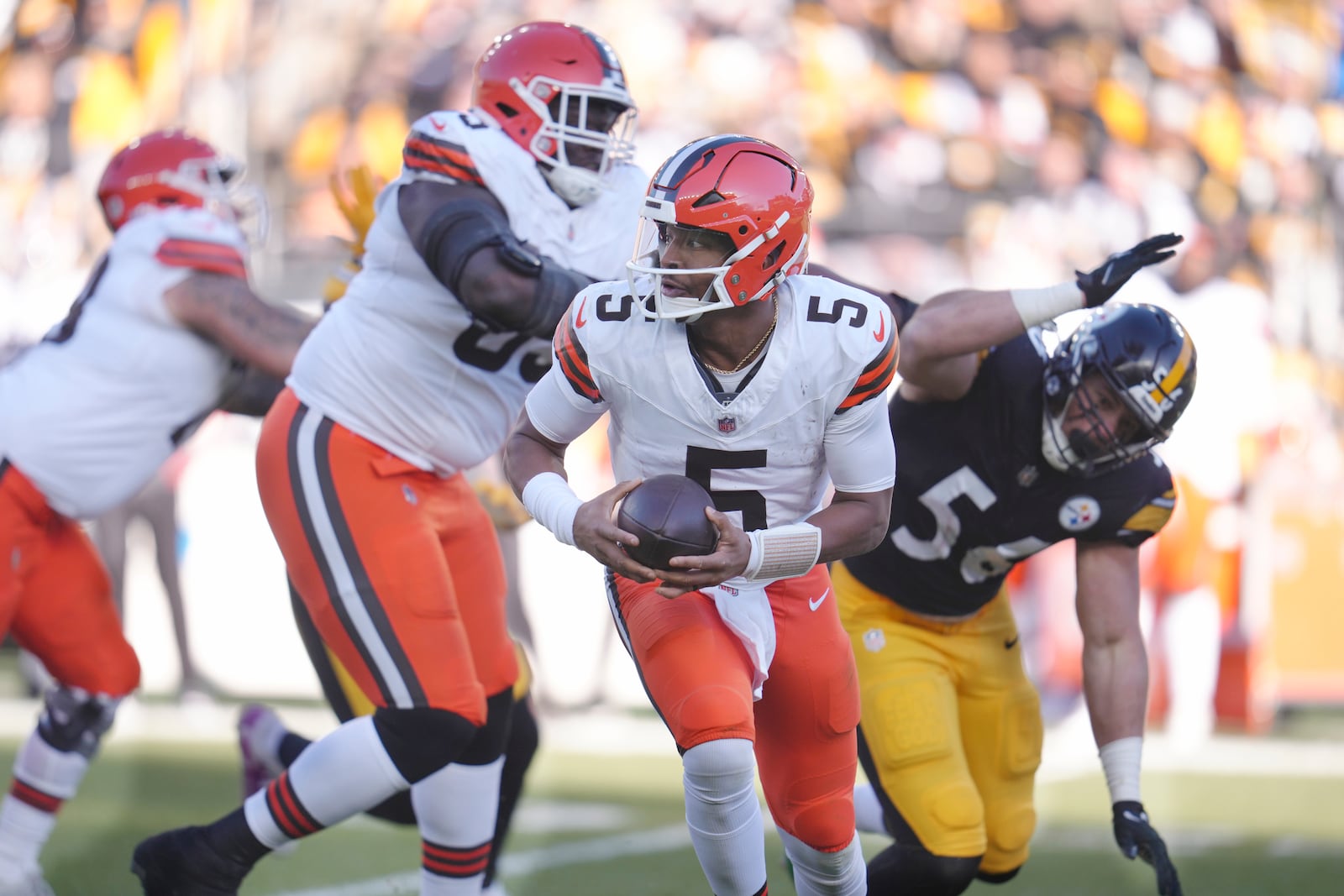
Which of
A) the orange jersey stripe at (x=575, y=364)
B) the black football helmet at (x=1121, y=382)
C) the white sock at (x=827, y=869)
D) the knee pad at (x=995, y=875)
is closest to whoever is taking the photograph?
the orange jersey stripe at (x=575, y=364)

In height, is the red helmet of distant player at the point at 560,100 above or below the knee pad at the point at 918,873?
above

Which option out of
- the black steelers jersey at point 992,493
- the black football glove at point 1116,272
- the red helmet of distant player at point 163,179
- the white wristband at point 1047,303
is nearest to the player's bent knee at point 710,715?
the black steelers jersey at point 992,493

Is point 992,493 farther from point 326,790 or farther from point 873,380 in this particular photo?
point 326,790

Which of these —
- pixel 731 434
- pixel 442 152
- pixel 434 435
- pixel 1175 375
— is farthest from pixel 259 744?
pixel 1175 375

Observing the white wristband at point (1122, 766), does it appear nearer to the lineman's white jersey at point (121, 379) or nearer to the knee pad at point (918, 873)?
the knee pad at point (918, 873)

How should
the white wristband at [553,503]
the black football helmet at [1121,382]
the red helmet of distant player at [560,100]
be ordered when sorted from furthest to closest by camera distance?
1. the red helmet of distant player at [560,100]
2. the black football helmet at [1121,382]
3. the white wristband at [553,503]

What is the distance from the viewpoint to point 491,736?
11.4 ft

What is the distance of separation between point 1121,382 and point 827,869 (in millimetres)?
1180

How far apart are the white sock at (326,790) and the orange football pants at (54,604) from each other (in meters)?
1.02

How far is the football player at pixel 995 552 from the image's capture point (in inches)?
129

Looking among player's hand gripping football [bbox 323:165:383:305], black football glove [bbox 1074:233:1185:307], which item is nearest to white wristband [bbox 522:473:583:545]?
black football glove [bbox 1074:233:1185:307]

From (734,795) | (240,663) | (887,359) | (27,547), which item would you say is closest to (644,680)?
(734,795)

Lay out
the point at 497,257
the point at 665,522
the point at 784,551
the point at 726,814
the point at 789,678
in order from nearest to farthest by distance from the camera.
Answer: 1. the point at 665,522
2. the point at 784,551
3. the point at 726,814
4. the point at 789,678
5. the point at 497,257

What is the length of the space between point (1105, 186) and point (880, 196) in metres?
1.51
